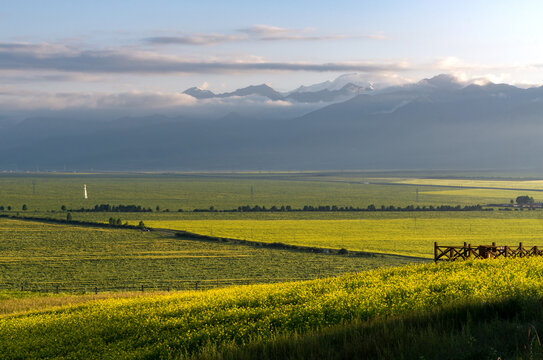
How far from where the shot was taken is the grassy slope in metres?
15.7

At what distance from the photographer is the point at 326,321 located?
19672mm

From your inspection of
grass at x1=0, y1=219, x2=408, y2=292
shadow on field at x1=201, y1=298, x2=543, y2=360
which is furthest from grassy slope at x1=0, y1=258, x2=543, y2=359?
grass at x1=0, y1=219, x2=408, y2=292

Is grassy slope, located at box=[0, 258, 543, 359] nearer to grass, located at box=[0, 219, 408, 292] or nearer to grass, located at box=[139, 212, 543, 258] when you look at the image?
grass, located at box=[0, 219, 408, 292]

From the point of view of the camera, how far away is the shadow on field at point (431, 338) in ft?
47.3

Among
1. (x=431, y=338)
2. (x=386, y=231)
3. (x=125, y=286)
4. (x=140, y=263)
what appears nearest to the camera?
(x=431, y=338)

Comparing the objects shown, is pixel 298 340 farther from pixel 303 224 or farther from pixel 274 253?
pixel 303 224

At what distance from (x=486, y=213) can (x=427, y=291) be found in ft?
471

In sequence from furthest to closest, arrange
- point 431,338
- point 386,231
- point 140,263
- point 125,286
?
point 386,231, point 140,263, point 125,286, point 431,338

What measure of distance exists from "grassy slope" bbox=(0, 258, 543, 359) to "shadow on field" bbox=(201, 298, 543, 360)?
35 mm

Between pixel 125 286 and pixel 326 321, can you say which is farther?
pixel 125 286

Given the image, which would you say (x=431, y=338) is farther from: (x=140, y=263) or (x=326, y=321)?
(x=140, y=263)

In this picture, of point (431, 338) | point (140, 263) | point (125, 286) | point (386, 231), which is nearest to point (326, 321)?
point (431, 338)

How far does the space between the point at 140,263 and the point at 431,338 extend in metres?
63.9

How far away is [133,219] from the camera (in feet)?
455
